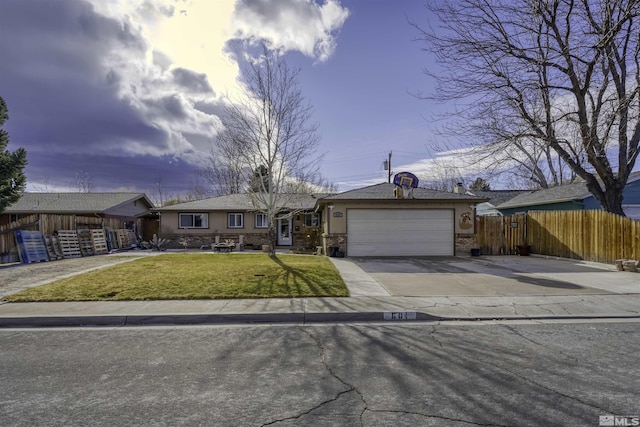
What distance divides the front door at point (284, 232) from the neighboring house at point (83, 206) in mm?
10386

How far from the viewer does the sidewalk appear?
21.1 feet

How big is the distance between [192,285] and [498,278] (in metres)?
8.65

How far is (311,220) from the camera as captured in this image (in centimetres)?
2512

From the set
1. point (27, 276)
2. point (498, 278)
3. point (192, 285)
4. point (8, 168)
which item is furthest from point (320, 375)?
point (8, 168)

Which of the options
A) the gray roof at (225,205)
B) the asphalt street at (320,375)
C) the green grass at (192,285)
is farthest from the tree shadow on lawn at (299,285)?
Answer: the gray roof at (225,205)

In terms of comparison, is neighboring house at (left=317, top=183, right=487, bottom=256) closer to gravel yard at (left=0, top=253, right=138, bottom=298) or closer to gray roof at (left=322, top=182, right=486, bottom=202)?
gray roof at (left=322, top=182, right=486, bottom=202)

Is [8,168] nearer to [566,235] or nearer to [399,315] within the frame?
[399,315]

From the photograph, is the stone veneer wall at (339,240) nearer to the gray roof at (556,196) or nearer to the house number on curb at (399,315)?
the house number on curb at (399,315)

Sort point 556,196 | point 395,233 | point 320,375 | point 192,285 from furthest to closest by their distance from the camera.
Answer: point 556,196 → point 395,233 → point 192,285 → point 320,375

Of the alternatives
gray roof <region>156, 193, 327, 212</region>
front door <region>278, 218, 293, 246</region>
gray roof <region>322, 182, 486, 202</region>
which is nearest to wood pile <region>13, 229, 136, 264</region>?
gray roof <region>156, 193, 327, 212</region>

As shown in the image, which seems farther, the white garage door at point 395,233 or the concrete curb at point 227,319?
the white garage door at point 395,233

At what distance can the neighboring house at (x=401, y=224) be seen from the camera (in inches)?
673

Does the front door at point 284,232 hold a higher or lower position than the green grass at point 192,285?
higher

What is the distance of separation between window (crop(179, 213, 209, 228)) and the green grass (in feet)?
43.2
